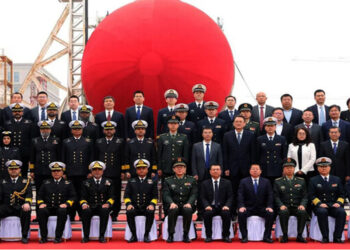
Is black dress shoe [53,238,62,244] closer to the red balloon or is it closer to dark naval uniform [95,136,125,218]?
dark naval uniform [95,136,125,218]

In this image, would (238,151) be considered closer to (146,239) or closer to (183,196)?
(183,196)

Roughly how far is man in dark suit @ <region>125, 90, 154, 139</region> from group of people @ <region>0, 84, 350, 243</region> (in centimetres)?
2

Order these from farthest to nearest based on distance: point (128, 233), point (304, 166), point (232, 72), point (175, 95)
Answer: point (232, 72) < point (175, 95) < point (304, 166) < point (128, 233)

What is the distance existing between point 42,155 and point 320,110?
475 cm

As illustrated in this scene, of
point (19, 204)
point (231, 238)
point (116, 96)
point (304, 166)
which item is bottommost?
point (231, 238)

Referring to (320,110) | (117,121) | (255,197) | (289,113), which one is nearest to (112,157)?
(117,121)

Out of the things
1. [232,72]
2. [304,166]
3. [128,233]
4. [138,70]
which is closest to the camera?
[128,233]

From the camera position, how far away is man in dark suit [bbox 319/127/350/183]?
25.8 ft

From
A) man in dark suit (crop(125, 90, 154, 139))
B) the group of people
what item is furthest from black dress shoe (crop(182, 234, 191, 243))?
man in dark suit (crop(125, 90, 154, 139))

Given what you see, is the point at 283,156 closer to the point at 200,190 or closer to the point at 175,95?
the point at 200,190

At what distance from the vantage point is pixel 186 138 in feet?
25.5

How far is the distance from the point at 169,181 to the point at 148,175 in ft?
1.69

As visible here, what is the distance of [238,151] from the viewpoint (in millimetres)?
7816

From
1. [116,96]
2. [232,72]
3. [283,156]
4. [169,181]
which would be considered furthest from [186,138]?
[232,72]
